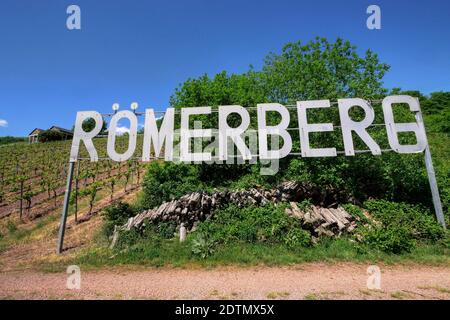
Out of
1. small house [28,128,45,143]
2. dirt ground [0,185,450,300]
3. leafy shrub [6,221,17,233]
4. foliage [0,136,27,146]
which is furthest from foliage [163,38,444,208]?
foliage [0,136,27,146]

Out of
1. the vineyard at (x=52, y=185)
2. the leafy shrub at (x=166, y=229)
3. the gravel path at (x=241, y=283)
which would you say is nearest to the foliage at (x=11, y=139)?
the vineyard at (x=52, y=185)

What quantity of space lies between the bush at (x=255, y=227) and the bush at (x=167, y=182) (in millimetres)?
3095

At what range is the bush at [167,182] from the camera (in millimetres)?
13404

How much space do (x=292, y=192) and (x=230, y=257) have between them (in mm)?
5699

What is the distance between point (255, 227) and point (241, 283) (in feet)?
11.4

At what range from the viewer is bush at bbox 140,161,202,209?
44.0 ft

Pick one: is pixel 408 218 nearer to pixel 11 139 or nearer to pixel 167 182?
pixel 167 182

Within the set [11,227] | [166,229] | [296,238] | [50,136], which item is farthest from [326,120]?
[50,136]

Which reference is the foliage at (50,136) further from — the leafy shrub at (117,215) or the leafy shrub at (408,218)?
the leafy shrub at (408,218)
